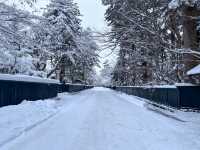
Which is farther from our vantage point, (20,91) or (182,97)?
(20,91)

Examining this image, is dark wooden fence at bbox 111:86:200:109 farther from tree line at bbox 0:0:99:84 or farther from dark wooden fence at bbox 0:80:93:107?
dark wooden fence at bbox 0:80:93:107

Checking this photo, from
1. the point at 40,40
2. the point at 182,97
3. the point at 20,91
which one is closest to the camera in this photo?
the point at 182,97

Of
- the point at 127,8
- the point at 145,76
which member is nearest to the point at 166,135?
the point at 127,8

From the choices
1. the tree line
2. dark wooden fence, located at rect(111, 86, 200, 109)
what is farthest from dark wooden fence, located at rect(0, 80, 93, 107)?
dark wooden fence, located at rect(111, 86, 200, 109)

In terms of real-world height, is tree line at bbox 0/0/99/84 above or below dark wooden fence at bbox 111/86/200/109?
above

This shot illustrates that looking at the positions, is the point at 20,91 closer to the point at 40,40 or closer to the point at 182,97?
the point at 40,40

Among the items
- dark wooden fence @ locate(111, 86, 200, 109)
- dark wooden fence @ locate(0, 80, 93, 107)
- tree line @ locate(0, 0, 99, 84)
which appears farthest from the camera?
dark wooden fence @ locate(111, 86, 200, 109)

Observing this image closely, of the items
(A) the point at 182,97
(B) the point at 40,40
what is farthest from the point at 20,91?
(A) the point at 182,97

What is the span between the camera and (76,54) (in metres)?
48.7

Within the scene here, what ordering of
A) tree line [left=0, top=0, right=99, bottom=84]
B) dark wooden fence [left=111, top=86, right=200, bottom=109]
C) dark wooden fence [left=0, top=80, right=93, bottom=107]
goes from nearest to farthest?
tree line [left=0, top=0, right=99, bottom=84], dark wooden fence [left=0, top=80, right=93, bottom=107], dark wooden fence [left=111, top=86, right=200, bottom=109]

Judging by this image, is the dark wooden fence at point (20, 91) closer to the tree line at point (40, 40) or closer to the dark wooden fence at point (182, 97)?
the tree line at point (40, 40)

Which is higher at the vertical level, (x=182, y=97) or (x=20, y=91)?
(x=20, y=91)

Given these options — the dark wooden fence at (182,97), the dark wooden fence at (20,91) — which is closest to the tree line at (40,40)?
the dark wooden fence at (20,91)

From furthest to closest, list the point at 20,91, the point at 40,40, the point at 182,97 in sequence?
the point at 40,40
the point at 20,91
the point at 182,97
